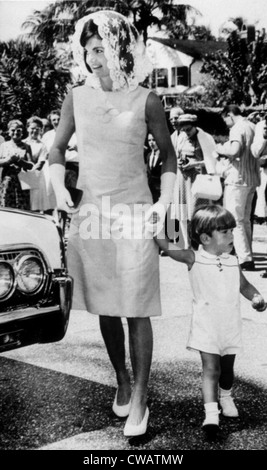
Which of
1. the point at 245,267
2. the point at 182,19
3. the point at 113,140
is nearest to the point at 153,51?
the point at 182,19

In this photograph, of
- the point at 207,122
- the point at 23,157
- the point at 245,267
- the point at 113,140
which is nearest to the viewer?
the point at 113,140

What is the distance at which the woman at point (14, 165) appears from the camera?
517 cm

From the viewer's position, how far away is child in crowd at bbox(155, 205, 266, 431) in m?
2.60

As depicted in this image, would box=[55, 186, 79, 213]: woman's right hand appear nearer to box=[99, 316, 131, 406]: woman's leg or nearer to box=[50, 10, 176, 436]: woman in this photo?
box=[50, 10, 176, 436]: woman

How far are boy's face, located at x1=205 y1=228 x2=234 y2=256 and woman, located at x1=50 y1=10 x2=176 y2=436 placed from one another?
23cm

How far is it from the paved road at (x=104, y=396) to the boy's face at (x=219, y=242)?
2.05 feet

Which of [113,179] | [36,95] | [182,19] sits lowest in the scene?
[113,179]

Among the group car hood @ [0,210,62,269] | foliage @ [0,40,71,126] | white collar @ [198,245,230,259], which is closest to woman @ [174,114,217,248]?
foliage @ [0,40,71,126]

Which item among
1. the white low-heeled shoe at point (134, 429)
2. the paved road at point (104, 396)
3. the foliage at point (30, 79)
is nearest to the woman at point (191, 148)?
the paved road at point (104, 396)

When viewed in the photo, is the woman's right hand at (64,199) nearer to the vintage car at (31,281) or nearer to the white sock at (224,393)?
the vintage car at (31,281)

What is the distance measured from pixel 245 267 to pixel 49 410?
322 cm

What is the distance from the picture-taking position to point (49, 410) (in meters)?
2.77
